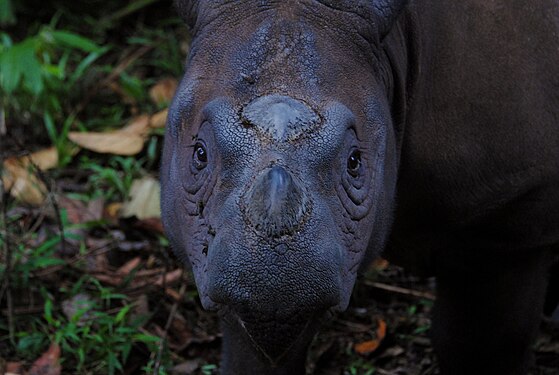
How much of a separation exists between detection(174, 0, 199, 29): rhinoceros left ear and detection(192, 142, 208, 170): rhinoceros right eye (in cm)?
49

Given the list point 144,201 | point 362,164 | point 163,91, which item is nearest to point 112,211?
point 144,201

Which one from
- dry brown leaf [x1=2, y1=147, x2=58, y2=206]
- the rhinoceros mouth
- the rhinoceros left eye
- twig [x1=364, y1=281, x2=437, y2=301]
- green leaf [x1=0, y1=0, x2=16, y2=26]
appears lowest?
twig [x1=364, y1=281, x2=437, y2=301]

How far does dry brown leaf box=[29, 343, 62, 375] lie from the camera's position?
15.1ft

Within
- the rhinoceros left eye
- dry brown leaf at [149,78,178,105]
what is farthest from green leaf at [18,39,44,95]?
the rhinoceros left eye

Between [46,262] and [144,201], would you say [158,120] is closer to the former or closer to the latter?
[144,201]

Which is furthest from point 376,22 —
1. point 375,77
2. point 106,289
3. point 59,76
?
point 59,76

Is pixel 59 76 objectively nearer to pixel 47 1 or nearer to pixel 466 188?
pixel 47 1

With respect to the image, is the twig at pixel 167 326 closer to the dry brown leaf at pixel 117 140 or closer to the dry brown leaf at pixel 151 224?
the dry brown leaf at pixel 151 224

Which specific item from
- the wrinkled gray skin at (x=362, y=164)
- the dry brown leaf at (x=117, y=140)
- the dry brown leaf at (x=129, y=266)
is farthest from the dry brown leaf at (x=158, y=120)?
the wrinkled gray skin at (x=362, y=164)

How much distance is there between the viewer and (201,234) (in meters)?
3.22

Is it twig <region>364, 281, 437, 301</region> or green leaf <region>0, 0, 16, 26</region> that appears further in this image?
green leaf <region>0, 0, 16, 26</region>

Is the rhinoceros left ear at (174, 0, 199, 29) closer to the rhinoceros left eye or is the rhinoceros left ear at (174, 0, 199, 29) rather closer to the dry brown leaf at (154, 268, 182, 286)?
the rhinoceros left eye

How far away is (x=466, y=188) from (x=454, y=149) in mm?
136

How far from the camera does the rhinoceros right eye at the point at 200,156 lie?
322cm
